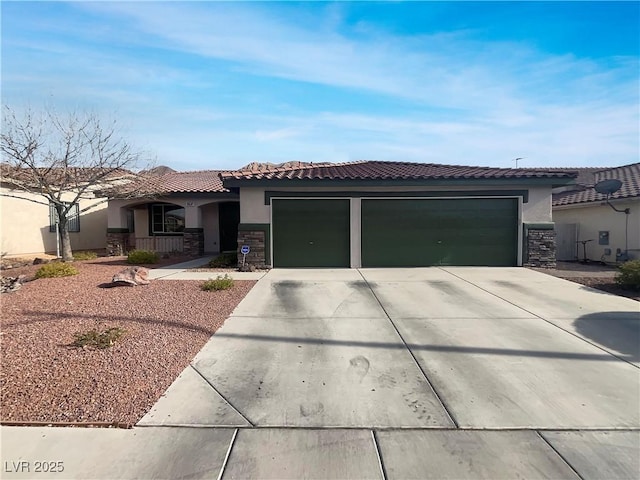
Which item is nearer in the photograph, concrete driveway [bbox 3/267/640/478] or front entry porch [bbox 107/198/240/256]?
concrete driveway [bbox 3/267/640/478]

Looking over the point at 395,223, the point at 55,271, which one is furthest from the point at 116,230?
the point at 395,223

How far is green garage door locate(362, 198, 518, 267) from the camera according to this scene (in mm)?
12258

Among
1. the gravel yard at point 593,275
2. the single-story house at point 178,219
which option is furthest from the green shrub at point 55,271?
the gravel yard at point 593,275

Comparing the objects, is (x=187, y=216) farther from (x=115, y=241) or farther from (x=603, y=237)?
(x=603, y=237)

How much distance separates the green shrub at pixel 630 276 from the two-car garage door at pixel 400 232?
358 centimetres

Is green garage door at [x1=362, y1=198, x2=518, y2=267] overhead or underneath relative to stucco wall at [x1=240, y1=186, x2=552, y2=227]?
underneath

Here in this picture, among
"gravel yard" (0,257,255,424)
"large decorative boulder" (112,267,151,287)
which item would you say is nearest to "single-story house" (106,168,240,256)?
"large decorative boulder" (112,267,151,287)

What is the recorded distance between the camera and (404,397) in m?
3.88

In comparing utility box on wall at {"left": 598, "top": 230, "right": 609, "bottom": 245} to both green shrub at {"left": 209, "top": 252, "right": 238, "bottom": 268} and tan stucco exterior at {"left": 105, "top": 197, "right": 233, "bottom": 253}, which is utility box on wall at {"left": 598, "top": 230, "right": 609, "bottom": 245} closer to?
green shrub at {"left": 209, "top": 252, "right": 238, "bottom": 268}

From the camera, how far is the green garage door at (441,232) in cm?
1226

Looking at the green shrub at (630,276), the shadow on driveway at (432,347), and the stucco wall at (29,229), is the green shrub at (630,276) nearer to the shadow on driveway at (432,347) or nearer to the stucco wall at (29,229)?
the shadow on driveway at (432,347)

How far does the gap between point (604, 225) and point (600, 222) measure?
25 cm

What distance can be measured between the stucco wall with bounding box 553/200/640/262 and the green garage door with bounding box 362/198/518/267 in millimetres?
4154

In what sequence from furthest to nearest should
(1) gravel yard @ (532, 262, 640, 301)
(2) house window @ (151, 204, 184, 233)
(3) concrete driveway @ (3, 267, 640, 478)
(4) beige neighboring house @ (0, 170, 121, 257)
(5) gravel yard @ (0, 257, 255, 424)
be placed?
(2) house window @ (151, 204, 184, 233)
(4) beige neighboring house @ (0, 170, 121, 257)
(1) gravel yard @ (532, 262, 640, 301)
(5) gravel yard @ (0, 257, 255, 424)
(3) concrete driveway @ (3, 267, 640, 478)
